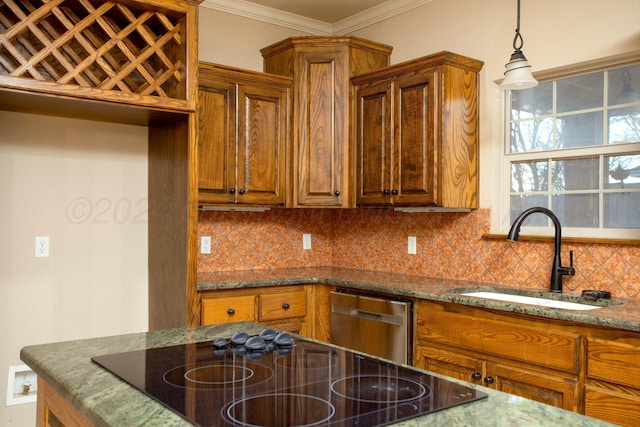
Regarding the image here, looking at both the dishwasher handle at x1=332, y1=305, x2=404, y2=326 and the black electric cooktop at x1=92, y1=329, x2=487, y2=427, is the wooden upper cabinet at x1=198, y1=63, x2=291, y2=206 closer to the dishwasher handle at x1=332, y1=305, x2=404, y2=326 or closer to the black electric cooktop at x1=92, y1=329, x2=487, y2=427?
the dishwasher handle at x1=332, y1=305, x2=404, y2=326

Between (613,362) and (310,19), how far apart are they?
323cm

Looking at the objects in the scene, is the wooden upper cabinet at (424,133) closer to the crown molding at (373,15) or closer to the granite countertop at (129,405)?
the crown molding at (373,15)

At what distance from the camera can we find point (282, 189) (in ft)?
12.5

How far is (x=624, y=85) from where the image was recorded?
2900 millimetres

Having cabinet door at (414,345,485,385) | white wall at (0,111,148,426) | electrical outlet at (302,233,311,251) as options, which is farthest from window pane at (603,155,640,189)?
white wall at (0,111,148,426)

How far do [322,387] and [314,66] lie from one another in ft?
9.55

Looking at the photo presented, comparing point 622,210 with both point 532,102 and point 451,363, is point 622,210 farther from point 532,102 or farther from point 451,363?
point 451,363

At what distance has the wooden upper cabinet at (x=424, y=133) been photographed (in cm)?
327

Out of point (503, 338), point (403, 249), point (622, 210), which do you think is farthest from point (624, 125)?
point (403, 249)

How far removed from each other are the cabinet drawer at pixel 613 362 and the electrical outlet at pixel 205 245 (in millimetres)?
2425

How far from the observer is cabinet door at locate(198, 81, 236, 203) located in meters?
3.48

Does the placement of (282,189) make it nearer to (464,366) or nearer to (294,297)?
(294,297)

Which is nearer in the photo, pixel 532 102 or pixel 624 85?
pixel 624 85

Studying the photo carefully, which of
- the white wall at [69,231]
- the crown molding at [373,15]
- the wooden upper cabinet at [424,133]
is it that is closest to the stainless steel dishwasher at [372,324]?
the wooden upper cabinet at [424,133]
